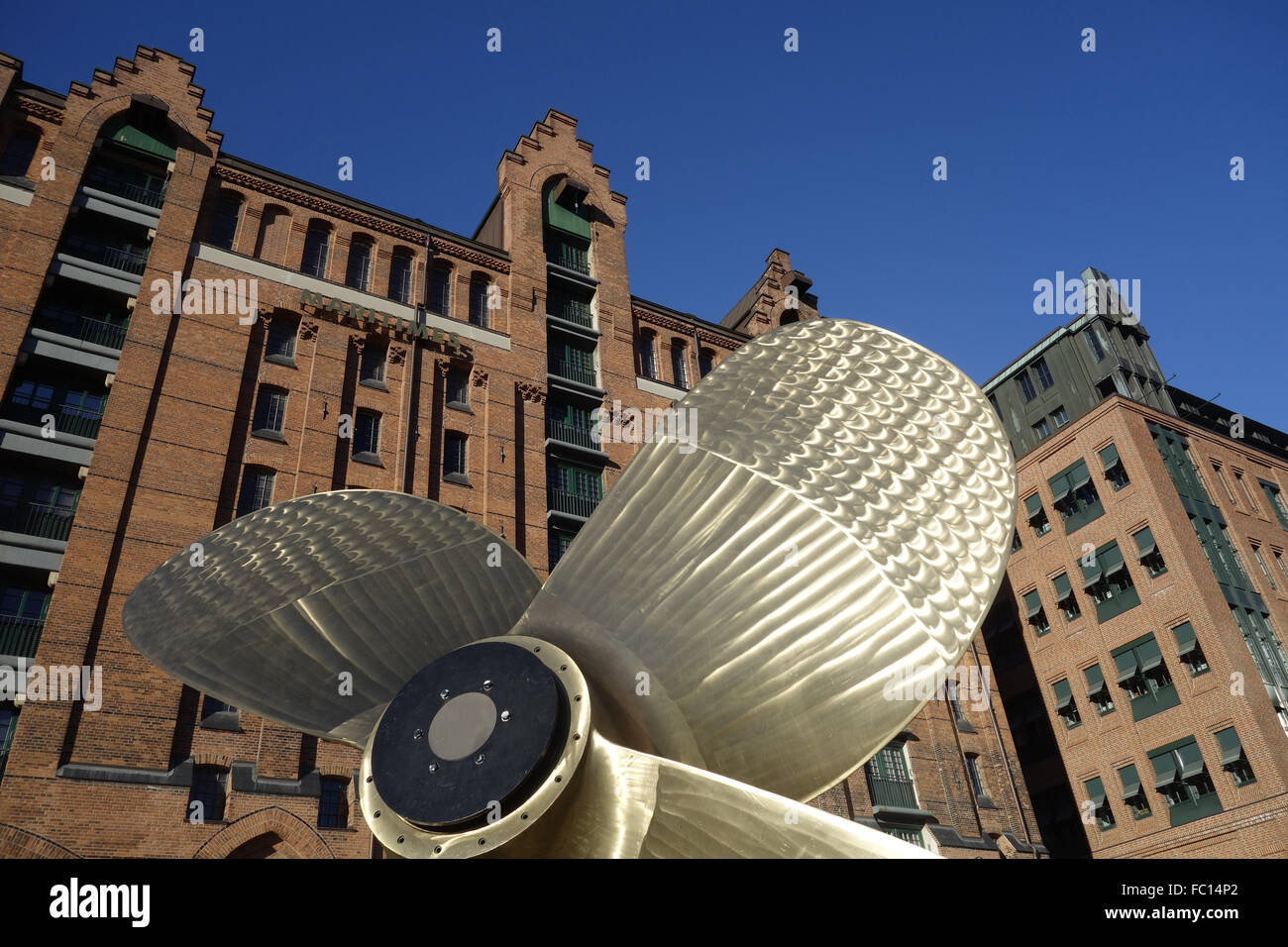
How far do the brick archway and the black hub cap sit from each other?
13172 mm

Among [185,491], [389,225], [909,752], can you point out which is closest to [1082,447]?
[909,752]

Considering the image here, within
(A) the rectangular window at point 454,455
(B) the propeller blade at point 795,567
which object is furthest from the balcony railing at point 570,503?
(B) the propeller blade at point 795,567

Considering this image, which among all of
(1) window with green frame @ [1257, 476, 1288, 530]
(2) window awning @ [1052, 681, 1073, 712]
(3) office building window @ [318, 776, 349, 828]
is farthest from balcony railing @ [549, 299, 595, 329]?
(1) window with green frame @ [1257, 476, 1288, 530]

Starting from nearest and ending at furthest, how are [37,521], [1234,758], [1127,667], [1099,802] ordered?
[37,521], [1234,758], [1127,667], [1099,802]

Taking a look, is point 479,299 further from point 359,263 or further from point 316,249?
point 316,249

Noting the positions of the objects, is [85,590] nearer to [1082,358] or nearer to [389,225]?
[389,225]

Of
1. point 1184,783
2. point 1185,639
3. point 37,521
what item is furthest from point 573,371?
point 1184,783

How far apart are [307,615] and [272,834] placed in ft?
39.7

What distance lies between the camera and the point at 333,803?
58.2ft

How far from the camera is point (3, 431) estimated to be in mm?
18766
